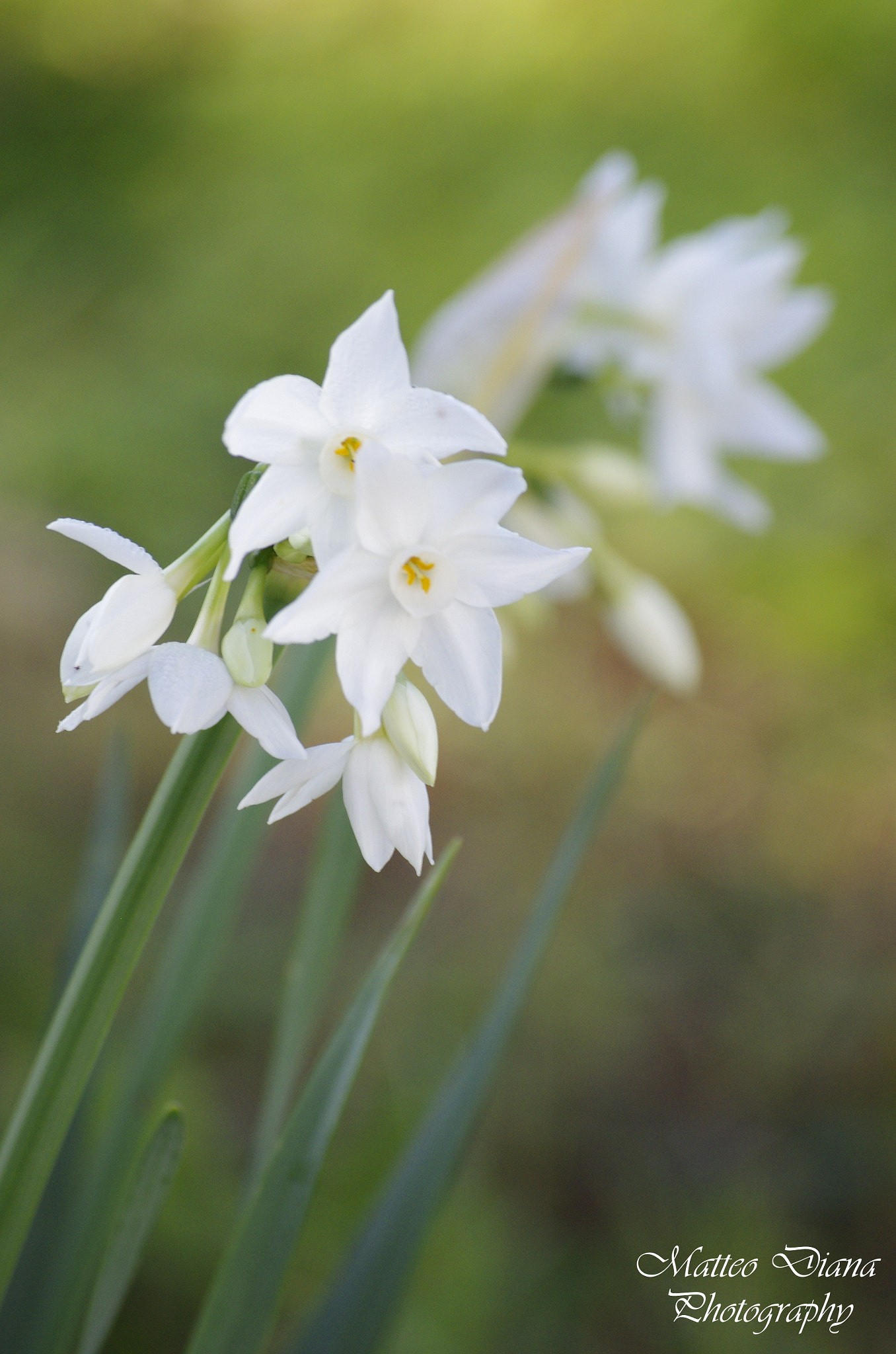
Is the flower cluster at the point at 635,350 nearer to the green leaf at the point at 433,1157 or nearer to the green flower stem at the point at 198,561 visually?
the green leaf at the point at 433,1157

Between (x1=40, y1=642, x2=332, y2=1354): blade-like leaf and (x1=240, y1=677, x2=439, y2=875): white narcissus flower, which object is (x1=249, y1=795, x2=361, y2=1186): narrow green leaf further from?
(x1=240, y1=677, x2=439, y2=875): white narcissus flower

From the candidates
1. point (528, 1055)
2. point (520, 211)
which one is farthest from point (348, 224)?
point (528, 1055)

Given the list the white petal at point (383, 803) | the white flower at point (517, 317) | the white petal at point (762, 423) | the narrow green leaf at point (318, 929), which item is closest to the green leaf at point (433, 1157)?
the narrow green leaf at point (318, 929)

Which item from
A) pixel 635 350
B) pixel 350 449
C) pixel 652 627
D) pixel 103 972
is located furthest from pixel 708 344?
pixel 103 972

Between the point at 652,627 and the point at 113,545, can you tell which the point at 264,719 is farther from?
the point at 652,627

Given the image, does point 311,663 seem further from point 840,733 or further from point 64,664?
point 840,733
